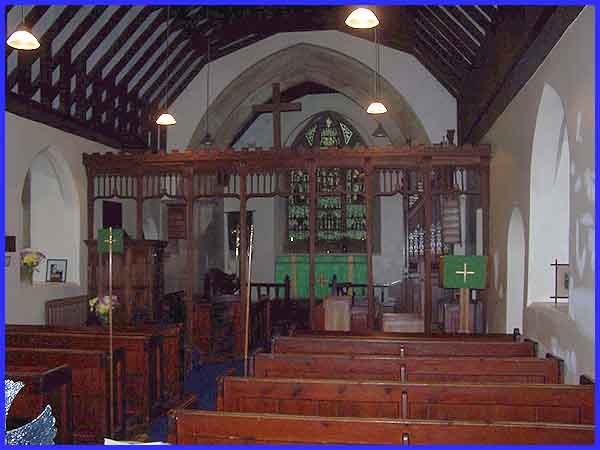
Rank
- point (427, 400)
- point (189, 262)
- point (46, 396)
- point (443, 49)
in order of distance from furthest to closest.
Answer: point (443, 49), point (189, 262), point (46, 396), point (427, 400)

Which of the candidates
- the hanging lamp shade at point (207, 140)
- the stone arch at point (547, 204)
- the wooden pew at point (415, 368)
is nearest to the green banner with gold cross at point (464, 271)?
the stone arch at point (547, 204)

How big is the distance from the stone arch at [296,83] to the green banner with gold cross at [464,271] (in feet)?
16.1

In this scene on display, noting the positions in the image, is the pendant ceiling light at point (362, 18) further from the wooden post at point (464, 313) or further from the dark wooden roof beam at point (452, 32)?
the wooden post at point (464, 313)

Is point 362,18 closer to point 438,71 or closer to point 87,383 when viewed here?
point 87,383

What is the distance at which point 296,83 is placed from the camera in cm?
1314

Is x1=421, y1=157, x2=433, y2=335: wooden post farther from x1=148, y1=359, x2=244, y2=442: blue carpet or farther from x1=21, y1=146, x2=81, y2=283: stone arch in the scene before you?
x1=21, y1=146, x2=81, y2=283: stone arch

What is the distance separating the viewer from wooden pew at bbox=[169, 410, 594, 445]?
115 inches

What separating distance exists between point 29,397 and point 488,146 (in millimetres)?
6349

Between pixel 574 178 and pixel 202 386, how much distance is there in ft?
16.0

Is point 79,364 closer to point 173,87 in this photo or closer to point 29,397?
point 29,397

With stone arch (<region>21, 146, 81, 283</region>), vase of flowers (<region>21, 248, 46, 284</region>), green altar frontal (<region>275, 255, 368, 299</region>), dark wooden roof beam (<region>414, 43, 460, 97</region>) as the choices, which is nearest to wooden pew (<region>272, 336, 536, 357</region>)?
vase of flowers (<region>21, 248, 46, 284</region>)

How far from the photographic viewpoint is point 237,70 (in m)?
12.3

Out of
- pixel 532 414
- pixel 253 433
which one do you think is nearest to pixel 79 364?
pixel 253 433

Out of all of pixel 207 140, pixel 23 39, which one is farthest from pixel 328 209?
pixel 23 39
